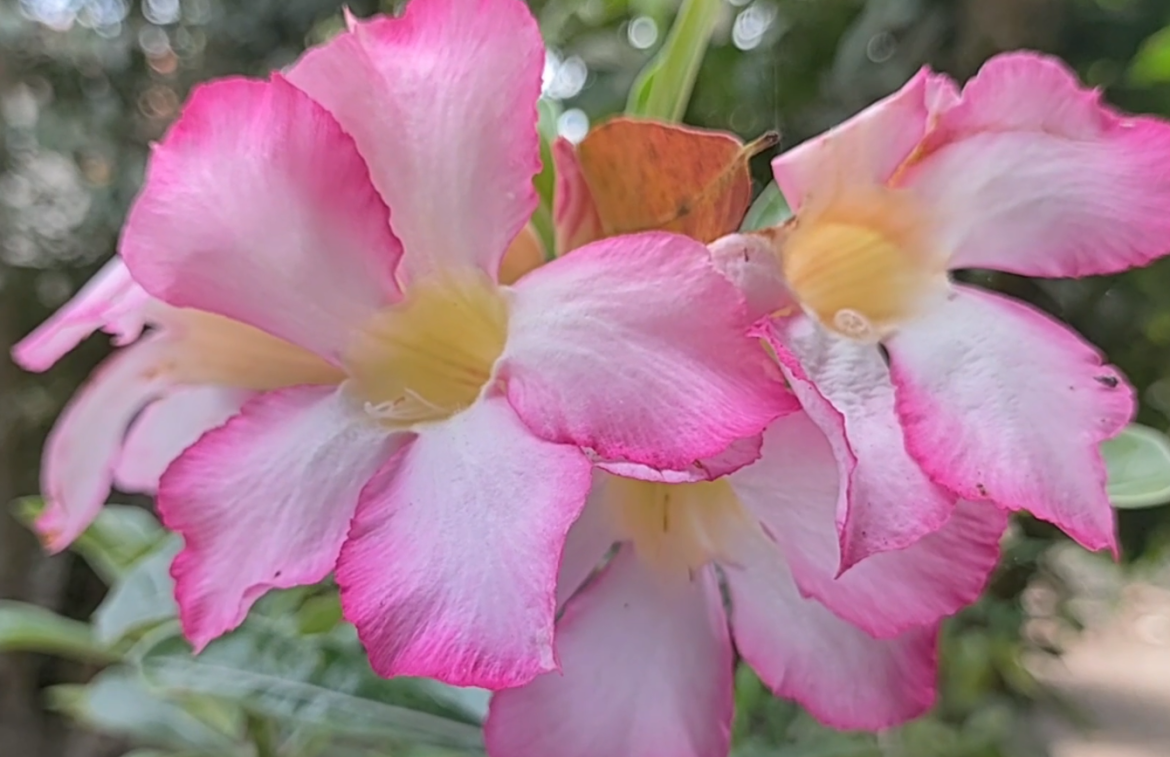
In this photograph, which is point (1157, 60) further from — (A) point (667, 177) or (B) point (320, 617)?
(B) point (320, 617)

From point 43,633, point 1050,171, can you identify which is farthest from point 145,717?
point 1050,171

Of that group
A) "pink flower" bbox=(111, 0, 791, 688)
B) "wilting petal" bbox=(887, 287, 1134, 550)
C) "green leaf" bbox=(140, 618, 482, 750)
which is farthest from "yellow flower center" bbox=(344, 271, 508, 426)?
"green leaf" bbox=(140, 618, 482, 750)

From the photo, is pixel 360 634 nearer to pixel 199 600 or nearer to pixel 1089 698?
pixel 199 600

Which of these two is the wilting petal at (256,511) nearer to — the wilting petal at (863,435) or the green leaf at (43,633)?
the wilting petal at (863,435)

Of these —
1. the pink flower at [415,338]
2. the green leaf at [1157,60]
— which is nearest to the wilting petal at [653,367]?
the pink flower at [415,338]

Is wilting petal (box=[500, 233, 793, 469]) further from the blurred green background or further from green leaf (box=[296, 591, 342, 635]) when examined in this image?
green leaf (box=[296, 591, 342, 635])

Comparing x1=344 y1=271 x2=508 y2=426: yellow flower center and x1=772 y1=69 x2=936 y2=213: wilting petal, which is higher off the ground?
x1=772 y1=69 x2=936 y2=213: wilting petal
